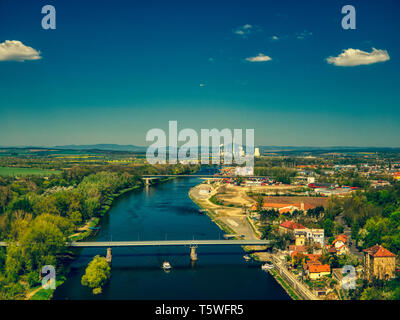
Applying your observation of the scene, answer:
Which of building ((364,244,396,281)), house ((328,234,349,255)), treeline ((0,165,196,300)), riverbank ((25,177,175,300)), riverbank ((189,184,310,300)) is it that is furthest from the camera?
house ((328,234,349,255))

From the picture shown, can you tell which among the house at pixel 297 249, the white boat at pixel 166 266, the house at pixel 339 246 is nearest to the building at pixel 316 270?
the house at pixel 297 249

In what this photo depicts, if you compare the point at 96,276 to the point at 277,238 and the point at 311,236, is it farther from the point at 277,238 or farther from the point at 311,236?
the point at 311,236

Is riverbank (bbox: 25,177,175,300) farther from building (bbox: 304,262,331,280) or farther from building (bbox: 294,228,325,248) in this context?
building (bbox: 294,228,325,248)

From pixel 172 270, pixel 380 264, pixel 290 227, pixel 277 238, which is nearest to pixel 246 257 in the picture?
pixel 277 238

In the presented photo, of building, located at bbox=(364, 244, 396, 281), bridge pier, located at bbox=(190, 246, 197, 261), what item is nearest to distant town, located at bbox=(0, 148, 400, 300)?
building, located at bbox=(364, 244, 396, 281)

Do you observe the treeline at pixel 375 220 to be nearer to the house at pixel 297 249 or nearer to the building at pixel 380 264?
the building at pixel 380 264

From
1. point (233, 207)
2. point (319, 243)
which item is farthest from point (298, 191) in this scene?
point (319, 243)
